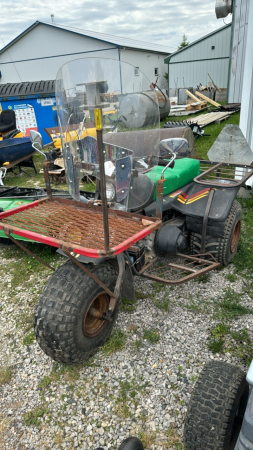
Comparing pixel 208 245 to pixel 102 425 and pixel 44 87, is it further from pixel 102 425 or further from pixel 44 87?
pixel 44 87

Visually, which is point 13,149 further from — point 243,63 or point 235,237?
point 243,63

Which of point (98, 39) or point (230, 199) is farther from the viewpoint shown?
point (98, 39)

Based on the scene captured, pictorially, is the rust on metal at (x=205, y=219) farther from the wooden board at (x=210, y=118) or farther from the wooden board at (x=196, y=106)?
the wooden board at (x=196, y=106)

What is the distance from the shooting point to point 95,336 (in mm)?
2510

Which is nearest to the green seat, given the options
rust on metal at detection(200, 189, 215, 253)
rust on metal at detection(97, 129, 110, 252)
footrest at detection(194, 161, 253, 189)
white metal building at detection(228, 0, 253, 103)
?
footrest at detection(194, 161, 253, 189)

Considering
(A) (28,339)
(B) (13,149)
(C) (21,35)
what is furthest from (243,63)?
(C) (21,35)

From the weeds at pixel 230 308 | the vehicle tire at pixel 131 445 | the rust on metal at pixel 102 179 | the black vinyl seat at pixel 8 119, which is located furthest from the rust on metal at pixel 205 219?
the black vinyl seat at pixel 8 119

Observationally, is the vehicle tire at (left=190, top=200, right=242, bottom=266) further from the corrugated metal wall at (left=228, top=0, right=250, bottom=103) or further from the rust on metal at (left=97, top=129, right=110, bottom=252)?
the corrugated metal wall at (left=228, top=0, right=250, bottom=103)

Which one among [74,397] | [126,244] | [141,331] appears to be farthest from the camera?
[141,331]

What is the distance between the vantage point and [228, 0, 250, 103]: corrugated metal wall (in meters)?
12.1

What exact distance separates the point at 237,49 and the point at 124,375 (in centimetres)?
1495

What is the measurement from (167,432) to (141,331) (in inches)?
35.9

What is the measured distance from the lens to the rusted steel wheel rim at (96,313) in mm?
2527

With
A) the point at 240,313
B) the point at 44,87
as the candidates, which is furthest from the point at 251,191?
the point at 44,87
